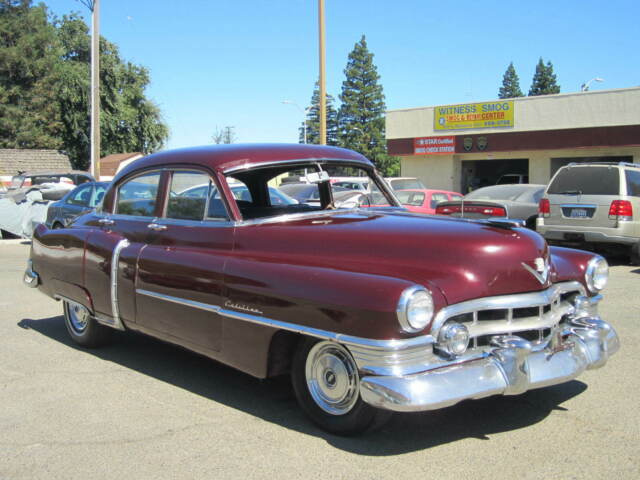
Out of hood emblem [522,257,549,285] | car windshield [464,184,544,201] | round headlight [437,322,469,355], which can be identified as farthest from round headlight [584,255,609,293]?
car windshield [464,184,544,201]

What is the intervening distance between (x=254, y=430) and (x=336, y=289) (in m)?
1.08

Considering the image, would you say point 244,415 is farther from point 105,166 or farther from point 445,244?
point 105,166

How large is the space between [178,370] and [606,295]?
567cm

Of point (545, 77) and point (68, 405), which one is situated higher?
point (545, 77)

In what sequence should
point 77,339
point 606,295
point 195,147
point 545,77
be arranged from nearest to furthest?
1. point 195,147
2. point 77,339
3. point 606,295
4. point 545,77

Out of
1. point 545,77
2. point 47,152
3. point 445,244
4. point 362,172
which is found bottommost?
point 445,244

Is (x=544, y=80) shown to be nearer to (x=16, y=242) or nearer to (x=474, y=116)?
(x=474, y=116)

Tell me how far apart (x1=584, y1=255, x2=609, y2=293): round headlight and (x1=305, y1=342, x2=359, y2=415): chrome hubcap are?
6.15ft

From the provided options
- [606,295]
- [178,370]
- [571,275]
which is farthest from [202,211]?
Result: [606,295]

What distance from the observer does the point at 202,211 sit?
15.5 feet

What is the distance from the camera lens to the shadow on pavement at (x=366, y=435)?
3.78 m

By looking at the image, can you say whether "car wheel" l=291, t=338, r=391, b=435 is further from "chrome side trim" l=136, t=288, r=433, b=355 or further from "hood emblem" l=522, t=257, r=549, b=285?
"hood emblem" l=522, t=257, r=549, b=285

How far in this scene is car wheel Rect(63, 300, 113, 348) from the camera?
581 centimetres

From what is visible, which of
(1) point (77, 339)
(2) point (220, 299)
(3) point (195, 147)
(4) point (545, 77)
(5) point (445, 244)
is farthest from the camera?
(4) point (545, 77)
